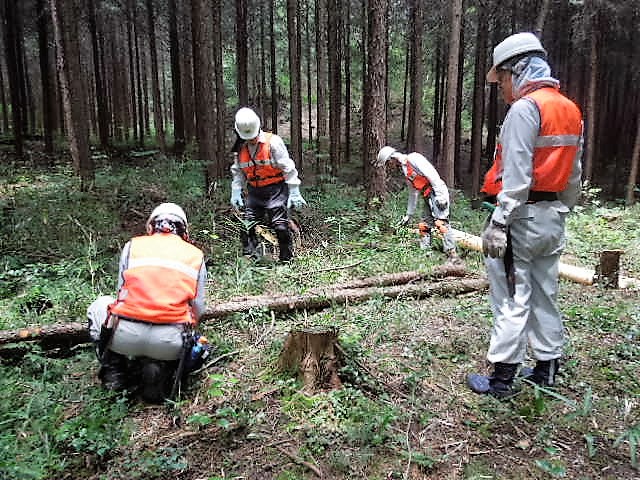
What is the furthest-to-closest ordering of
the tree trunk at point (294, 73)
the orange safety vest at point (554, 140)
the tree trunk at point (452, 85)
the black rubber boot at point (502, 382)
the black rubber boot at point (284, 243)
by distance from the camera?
1. the tree trunk at point (294, 73)
2. the tree trunk at point (452, 85)
3. the black rubber boot at point (284, 243)
4. the black rubber boot at point (502, 382)
5. the orange safety vest at point (554, 140)

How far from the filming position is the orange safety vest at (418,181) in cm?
801

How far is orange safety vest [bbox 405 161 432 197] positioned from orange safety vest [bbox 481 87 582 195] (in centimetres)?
460

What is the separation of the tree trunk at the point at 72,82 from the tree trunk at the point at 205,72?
8.13 ft

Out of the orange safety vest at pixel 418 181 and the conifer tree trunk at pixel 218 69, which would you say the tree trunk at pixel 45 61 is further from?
the orange safety vest at pixel 418 181

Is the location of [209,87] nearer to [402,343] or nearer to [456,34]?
[456,34]

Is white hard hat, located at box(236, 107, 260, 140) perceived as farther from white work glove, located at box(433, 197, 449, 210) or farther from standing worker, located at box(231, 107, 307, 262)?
white work glove, located at box(433, 197, 449, 210)

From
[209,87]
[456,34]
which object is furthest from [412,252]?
[456,34]

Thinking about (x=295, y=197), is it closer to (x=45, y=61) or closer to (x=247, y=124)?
Result: (x=247, y=124)

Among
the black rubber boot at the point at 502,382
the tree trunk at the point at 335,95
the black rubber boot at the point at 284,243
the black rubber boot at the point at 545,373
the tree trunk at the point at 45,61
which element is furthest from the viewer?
the tree trunk at the point at 335,95

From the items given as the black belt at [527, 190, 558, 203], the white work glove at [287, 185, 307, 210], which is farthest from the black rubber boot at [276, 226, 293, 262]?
the black belt at [527, 190, 558, 203]

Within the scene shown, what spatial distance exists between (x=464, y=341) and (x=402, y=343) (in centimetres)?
58

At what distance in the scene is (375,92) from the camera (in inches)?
384

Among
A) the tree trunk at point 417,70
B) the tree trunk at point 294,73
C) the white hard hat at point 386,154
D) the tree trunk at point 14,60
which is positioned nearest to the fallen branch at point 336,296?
the white hard hat at point 386,154

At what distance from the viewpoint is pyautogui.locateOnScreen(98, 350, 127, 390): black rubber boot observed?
380cm
